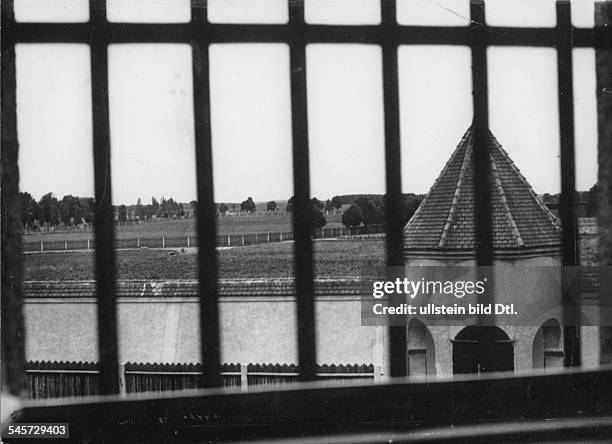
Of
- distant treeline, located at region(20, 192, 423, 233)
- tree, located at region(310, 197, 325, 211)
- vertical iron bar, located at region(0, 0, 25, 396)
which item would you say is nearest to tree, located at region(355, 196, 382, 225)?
distant treeline, located at region(20, 192, 423, 233)

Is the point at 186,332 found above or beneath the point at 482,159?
beneath

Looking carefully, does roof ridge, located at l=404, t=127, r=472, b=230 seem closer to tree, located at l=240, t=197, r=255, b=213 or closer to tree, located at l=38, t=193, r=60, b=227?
tree, located at l=240, t=197, r=255, b=213

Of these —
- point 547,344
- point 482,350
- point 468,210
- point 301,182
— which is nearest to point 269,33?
point 301,182

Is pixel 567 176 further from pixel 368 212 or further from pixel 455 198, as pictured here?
pixel 368 212

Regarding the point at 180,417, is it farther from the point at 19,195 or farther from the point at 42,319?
the point at 19,195

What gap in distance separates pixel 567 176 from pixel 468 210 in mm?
336

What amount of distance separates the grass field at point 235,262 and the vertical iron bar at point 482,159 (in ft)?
1.04

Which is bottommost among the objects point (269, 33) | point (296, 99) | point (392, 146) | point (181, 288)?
point (181, 288)

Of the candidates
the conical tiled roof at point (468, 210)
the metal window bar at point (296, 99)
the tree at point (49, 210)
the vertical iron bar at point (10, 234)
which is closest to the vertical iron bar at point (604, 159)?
the metal window bar at point (296, 99)

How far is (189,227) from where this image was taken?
1.58 metres

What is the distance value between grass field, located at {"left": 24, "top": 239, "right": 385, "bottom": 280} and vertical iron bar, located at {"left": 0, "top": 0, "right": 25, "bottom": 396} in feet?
0.18

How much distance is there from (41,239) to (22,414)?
56cm

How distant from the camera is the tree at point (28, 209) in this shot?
159 cm

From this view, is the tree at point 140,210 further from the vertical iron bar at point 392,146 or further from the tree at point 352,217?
the vertical iron bar at point 392,146
